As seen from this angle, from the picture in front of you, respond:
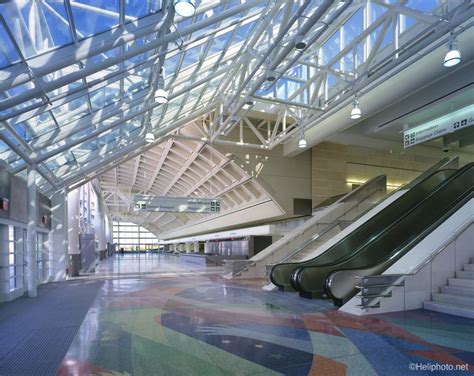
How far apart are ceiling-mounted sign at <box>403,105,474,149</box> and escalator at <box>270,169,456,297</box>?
139 centimetres

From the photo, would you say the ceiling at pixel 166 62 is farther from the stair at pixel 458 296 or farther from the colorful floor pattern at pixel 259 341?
the stair at pixel 458 296

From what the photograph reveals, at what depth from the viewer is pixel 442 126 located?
11180 mm

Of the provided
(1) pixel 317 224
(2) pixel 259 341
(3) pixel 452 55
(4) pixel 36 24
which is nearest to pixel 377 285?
(2) pixel 259 341

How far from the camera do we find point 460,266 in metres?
7.96

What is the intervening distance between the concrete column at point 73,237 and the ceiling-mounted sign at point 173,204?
3.33m

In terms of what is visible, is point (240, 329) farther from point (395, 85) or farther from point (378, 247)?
point (395, 85)

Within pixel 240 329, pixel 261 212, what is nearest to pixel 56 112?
pixel 240 329

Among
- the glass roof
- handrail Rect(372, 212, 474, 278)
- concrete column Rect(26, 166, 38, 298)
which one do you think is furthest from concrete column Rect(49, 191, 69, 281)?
handrail Rect(372, 212, 474, 278)

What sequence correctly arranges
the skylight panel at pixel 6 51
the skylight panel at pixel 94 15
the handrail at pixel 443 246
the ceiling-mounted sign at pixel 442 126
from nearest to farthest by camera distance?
the skylight panel at pixel 6 51
the skylight panel at pixel 94 15
the handrail at pixel 443 246
the ceiling-mounted sign at pixel 442 126

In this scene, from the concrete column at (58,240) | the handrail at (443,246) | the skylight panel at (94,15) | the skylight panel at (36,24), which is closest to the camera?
the skylight panel at (36,24)

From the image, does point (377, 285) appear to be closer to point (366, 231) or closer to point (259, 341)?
point (259, 341)

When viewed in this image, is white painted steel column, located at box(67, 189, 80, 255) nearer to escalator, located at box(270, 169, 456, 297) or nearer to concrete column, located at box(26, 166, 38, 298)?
concrete column, located at box(26, 166, 38, 298)

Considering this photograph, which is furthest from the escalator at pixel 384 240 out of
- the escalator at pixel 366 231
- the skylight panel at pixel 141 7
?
the skylight panel at pixel 141 7

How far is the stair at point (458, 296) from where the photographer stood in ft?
22.4
